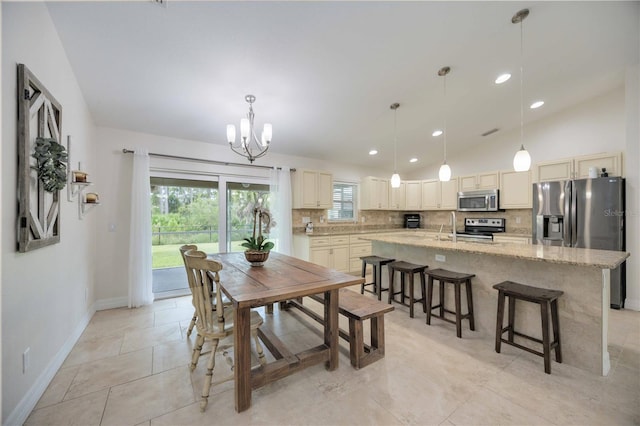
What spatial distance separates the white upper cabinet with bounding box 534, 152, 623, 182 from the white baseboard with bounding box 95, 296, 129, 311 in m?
6.69

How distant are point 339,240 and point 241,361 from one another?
3.53m

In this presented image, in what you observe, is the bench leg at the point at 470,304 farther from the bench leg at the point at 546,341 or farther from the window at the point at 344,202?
the window at the point at 344,202

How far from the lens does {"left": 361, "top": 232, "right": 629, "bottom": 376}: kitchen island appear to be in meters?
1.98

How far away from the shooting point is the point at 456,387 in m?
1.84

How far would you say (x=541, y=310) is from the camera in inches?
80.0

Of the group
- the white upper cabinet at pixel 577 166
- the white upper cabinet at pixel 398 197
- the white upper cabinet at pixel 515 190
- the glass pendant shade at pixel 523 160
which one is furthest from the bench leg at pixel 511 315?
the white upper cabinet at pixel 398 197

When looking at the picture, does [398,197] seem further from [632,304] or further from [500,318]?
[500,318]

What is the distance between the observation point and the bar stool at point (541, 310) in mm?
1969

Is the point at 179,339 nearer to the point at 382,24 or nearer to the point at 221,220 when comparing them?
the point at 221,220

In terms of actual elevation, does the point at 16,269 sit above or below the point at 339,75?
below

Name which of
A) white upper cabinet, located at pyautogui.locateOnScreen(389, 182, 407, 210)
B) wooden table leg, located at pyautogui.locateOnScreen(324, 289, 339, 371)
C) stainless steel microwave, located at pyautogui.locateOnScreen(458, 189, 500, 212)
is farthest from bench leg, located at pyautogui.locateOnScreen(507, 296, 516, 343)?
white upper cabinet, located at pyautogui.locateOnScreen(389, 182, 407, 210)

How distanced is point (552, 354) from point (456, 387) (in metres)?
1.07

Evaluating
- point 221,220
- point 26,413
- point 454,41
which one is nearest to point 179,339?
point 26,413

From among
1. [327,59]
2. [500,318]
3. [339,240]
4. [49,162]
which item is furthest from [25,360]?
[339,240]
